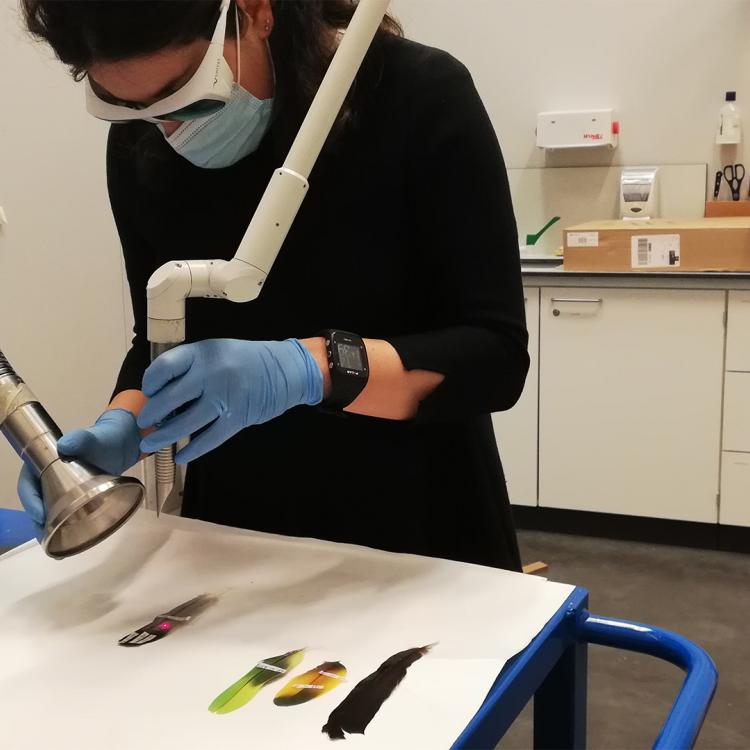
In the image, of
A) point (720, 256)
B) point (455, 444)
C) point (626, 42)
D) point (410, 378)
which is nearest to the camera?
point (410, 378)

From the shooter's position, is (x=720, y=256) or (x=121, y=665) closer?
(x=121, y=665)

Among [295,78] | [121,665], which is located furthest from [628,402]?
[121,665]

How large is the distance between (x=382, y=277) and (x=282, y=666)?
0.43 meters

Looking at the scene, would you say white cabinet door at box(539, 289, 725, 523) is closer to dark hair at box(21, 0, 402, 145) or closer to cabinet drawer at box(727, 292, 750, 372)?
cabinet drawer at box(727, 292, 750, 372)

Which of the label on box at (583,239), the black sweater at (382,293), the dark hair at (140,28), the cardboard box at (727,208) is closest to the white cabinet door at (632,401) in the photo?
the label on box at (583,239)

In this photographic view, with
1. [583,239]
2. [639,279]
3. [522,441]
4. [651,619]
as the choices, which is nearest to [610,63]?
[583,239]

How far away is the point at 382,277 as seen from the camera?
96cm

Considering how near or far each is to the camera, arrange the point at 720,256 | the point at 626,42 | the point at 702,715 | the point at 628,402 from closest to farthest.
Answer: the point at 702,715
the point at 720,256
the point at 628,402
the point at 626,42

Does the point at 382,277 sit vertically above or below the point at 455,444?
above

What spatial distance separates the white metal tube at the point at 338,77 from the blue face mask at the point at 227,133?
0.23 metres

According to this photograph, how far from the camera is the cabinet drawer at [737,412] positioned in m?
2.50

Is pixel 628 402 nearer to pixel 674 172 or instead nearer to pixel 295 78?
pixel 674 172

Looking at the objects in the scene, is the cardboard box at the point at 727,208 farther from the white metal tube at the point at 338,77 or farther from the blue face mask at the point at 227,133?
the white metal tube at the point at 338,77

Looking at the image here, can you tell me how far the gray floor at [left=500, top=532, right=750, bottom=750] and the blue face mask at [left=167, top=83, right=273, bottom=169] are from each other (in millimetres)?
1304
